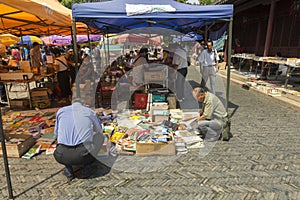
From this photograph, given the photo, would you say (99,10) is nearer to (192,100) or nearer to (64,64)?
(64,64)

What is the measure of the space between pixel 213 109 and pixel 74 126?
2.62 m

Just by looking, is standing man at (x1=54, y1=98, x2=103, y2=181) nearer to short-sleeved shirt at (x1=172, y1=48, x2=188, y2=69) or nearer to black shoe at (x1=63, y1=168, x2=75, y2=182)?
black shoe at (x1=63, y1=168, x2=75, y2=182)

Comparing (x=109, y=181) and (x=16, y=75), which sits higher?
(x=16, y=75)

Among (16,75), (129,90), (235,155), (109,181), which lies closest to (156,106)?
(129,90)

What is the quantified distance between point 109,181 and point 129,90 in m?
3.85

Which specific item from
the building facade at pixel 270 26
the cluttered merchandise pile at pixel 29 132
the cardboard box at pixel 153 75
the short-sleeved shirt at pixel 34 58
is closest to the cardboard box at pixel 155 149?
the cluttered merchandise pile at pixel 29 132

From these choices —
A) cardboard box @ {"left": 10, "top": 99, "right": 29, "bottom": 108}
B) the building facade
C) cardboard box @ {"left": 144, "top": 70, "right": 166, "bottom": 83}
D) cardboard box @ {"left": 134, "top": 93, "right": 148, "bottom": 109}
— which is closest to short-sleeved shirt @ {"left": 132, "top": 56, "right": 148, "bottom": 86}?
cardboard box @ {"left": 144, "top": 70, "right": 166, "bottom": 83}

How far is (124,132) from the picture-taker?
4723 mm

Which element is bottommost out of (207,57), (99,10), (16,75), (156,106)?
(156,106)

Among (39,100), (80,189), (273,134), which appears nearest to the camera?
(80,189)

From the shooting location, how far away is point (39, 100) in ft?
21.7

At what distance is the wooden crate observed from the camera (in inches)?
149

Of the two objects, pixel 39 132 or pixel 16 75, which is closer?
pixel 39 132

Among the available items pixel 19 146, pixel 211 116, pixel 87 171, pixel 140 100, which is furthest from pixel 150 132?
pixel 19 146
